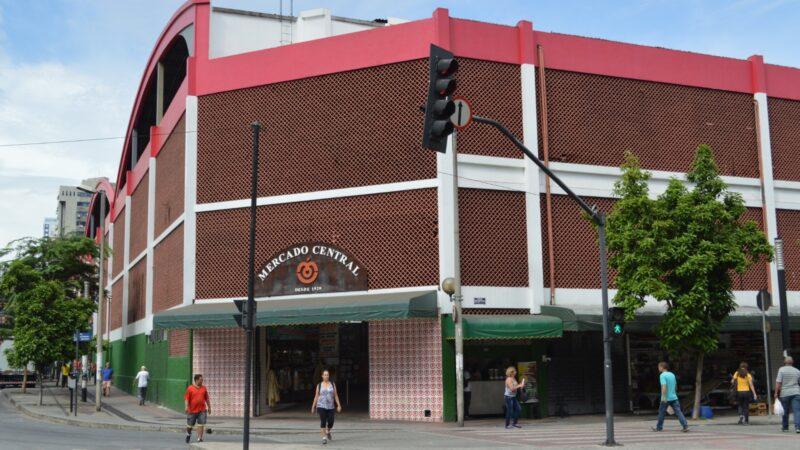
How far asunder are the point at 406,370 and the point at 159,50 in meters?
21.9

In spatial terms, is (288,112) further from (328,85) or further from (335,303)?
(335,303)

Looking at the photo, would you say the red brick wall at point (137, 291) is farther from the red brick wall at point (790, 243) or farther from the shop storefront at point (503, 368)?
the red brick wall at point (790, 243)

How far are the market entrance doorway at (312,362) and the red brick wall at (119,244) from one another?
22.1 m

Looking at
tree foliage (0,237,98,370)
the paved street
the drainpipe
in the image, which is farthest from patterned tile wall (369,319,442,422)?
tree foliage (0,237,98,370)

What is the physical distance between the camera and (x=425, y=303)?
2394cm

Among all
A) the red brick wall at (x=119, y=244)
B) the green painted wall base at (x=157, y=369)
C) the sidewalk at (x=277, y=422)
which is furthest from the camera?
the red brick wall at (x=119, y=244)

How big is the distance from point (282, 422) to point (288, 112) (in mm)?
9839

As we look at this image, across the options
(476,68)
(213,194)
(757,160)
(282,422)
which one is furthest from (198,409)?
(757,160)

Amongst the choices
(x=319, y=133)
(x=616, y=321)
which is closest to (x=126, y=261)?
(x=319, y=133)

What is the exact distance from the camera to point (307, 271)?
1049 inches

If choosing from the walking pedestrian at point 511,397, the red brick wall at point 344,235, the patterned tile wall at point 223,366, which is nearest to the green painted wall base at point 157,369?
the patterned tile wall at point 223,366

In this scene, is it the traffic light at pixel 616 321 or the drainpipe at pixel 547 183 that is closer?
the traffic light at pixel 616 321

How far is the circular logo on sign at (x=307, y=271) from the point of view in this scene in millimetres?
26500

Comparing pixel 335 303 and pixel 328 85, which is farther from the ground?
pixel 328 85
